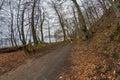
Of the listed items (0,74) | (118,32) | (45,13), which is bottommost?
(0,74)

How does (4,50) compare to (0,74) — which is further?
(4,50)

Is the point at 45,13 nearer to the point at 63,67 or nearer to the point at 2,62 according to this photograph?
the point at 2,62

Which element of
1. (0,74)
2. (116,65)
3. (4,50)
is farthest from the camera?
(4,50)

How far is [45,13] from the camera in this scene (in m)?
37.2

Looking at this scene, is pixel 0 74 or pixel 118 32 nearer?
pixel 0 74

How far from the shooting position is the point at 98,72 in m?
7.60

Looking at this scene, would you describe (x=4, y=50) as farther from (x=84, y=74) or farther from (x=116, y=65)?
(x=116, y=65)

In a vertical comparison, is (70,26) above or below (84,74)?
above

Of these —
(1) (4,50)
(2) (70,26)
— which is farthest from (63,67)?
(2) (70,26)

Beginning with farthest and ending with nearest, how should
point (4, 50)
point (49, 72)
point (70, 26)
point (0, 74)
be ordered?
point (70, 26)
point (4, 50)
point (0, 74)
point (49, 72)

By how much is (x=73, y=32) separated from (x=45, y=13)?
927 inches

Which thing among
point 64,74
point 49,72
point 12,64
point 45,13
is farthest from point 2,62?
point 45,13

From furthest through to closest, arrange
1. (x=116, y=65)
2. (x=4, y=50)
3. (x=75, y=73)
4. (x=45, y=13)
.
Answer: (x=45, y=13) → (x=4, y=50) → (x=75, y=73) → (x=116, y=65)

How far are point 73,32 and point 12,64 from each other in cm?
4790
